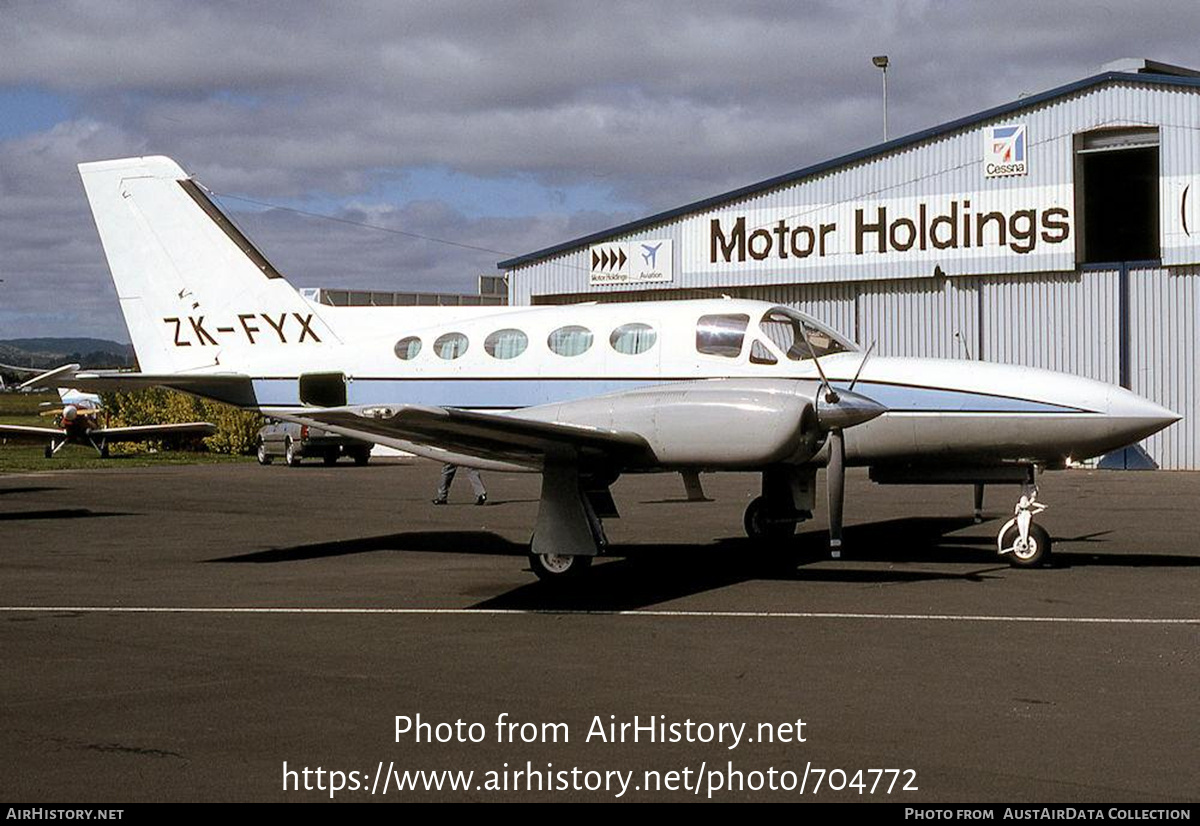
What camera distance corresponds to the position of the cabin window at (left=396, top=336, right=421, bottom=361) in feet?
53.3

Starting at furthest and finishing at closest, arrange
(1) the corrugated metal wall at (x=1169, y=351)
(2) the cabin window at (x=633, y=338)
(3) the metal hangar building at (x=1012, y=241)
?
(3) the metal hangar building at (x=1012, y=241) → (1) the corrugated metal wall at (x=1169, y=351) → (2) the cabin window at (x=633, y=338)

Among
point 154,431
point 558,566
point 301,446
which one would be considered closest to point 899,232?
point 301,446

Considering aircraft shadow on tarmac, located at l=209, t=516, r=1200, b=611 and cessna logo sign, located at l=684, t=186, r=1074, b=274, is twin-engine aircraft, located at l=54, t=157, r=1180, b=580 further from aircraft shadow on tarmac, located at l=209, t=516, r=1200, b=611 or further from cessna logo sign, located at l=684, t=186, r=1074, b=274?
cessna logo sign, located at l=684, t=186, r=1074, b=274

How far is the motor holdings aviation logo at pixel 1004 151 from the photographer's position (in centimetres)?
3562

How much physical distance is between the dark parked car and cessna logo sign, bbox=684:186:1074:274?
465 inches

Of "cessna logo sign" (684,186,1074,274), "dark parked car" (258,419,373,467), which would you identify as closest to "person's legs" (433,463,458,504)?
"dark parked car" (258,419,373,467)

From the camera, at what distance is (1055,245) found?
34.8m

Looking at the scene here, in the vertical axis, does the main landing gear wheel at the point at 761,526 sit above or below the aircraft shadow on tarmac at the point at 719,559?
above

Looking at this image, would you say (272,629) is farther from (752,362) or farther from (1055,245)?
(1055,245)

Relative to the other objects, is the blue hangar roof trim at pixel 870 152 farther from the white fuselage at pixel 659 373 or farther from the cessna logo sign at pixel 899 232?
the white fuselage at pixel 659 373

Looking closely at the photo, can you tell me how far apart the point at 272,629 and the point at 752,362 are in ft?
20.4

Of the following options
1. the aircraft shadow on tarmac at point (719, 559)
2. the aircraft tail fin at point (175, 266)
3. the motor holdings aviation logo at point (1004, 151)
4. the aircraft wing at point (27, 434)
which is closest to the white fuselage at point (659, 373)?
the aircraft tail fin at point (175, 266)

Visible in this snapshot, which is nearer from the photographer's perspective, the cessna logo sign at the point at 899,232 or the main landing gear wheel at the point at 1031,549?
A: the main landing gear wheel at the point at 1031,549

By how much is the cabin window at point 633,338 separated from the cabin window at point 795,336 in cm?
128
